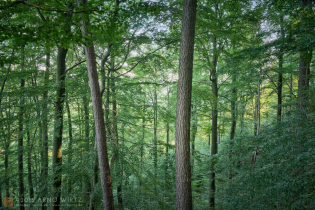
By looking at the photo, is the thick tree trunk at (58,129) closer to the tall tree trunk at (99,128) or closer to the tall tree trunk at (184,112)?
the tall tree trunk at (99,128)

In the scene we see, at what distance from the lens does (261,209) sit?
3.65 meters

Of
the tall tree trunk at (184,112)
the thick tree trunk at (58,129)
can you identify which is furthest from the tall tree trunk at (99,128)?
the tall tree trunk at (184,112)

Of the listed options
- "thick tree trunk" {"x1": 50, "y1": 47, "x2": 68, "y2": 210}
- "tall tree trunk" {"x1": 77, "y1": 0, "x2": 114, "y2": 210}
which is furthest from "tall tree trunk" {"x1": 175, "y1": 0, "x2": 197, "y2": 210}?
"thick tree trunk" {"x1": 50, "y1": 47, "x2": 68, "y2": 210}

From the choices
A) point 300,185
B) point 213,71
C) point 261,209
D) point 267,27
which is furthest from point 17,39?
point 267,27

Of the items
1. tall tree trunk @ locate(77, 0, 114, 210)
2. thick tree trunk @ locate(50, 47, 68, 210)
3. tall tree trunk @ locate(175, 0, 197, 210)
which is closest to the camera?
tall tree trunk @ locate(175, 0, 197, 210)

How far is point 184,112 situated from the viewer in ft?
12.7

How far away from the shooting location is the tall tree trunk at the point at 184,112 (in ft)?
12.3

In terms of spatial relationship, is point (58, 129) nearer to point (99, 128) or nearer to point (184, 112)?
point (99, 128)

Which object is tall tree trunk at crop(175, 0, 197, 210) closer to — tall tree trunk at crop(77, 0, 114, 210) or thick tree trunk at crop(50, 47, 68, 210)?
tall tree trunk at crop(77, 0, 114, 210)

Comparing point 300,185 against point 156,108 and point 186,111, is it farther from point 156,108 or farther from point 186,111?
point 156,108

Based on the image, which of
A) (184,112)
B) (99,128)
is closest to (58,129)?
(99,128)

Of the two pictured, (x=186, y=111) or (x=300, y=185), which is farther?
(x=186, y=111)

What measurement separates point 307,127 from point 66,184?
6806mm

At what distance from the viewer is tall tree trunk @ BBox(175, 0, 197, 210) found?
12.3ft
